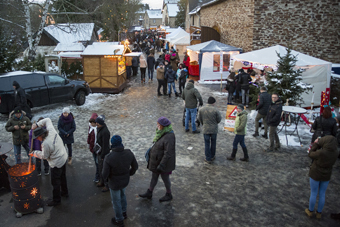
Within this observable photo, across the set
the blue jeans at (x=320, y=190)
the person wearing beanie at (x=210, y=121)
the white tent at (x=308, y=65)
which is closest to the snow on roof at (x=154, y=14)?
the white tent at (x=308, y=65)

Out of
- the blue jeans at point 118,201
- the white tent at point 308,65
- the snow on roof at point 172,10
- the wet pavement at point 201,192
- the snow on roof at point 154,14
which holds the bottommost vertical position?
the wet pavement at point 201,192

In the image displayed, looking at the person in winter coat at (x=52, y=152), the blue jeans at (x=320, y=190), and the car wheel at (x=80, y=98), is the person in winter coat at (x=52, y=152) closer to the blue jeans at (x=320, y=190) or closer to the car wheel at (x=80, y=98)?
the blue jeans at (x=320, y=190)

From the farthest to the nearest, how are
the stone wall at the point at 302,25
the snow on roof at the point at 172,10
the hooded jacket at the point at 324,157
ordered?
the snow on roof at the point at 172,10
the stone wall at the point at 302,25
the hooded jacket at the point at 324,157

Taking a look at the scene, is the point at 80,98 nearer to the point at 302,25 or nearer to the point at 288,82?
the point at 288,82

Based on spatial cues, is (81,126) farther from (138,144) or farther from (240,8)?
(240,8)

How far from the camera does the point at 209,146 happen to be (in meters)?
6.75

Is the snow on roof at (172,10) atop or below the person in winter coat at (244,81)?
atop

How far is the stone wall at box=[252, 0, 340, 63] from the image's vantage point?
14883mm

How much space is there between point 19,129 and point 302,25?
15.4 meters

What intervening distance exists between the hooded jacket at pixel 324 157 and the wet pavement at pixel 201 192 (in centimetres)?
89

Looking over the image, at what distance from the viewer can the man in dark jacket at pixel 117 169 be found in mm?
4051

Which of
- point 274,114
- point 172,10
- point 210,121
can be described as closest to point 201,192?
point 210,121

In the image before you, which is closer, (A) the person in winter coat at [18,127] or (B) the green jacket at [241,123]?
(A) the person in winter coat at [18,127]

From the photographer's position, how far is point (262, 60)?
11.6 metres
